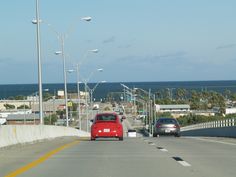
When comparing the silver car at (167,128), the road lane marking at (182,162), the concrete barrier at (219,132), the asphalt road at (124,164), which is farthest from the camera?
the silver car at (167,128)

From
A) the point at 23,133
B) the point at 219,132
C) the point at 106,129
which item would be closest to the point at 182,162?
the point at 23,133

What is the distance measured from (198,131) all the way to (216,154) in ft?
138

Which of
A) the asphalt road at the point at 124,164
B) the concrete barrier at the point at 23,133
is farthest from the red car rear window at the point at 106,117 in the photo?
the asphalt road at the point at 124,164

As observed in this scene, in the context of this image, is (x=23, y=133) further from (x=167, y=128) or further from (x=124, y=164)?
(x=167, y=128)

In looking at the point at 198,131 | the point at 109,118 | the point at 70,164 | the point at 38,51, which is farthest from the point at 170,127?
the point at 70,164

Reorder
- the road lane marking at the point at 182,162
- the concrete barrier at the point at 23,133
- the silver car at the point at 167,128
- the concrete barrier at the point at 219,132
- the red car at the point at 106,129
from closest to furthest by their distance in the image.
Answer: the road lane marking at the point at 182,162, the concrete barrier at the point at 23,133, the red car at the point at 106,129, the concrete barrier at the point at 219,132, the silver car at the point at 167,128

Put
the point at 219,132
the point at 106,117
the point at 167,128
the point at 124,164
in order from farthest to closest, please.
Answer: the point at 219,132, the point at 167,128, the point at 106,117, the point at 124,164

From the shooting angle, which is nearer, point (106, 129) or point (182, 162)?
point (182, 162)

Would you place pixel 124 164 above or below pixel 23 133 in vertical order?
below

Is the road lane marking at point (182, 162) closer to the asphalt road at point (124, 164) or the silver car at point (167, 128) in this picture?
the asphalt road at point (124, 164)

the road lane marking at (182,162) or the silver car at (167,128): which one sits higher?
the silver car at (167,128)

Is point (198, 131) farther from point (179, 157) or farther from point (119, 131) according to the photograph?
point (179, 157)

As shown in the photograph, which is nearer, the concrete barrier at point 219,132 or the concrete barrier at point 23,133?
the concrete barrier at point 23,133

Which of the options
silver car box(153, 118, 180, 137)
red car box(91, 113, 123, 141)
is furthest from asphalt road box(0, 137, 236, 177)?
silver car box(153, 118, 180, 137)
